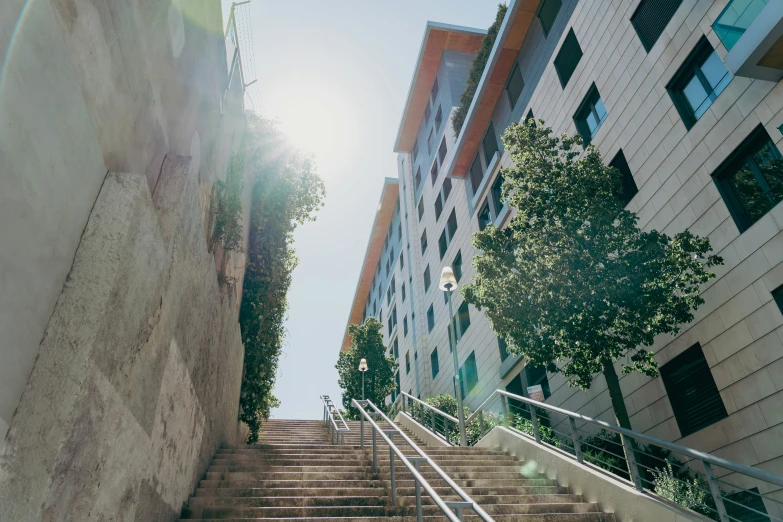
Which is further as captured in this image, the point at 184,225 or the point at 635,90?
the point at 635,90

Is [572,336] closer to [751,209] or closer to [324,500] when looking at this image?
[751,209]

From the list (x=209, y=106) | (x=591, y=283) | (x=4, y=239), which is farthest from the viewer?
Result: (x=591, y=283)

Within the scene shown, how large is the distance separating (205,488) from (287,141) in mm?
9036

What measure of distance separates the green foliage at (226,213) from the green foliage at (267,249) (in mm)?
2913

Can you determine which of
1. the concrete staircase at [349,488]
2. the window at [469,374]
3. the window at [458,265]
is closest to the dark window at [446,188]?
the window at [458,265]

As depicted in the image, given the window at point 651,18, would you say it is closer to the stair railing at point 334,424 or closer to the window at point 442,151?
the stair railing at point 334,424

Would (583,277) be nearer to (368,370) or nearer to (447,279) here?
(447,279)

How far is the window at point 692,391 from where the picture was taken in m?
8.59

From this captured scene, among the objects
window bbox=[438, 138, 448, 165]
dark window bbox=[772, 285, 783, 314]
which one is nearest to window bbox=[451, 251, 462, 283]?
window bbox=[438, 138, 448, 165]

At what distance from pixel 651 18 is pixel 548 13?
5.97m

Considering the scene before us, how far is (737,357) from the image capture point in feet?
26.5

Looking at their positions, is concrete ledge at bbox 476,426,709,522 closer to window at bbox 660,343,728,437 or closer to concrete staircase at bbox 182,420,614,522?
concrete staircase at bbox 182,420,614,522

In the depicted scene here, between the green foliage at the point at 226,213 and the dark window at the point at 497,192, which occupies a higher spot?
the dark window at the point at 497,192

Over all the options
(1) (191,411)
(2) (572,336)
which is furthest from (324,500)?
(2) (572,336)
